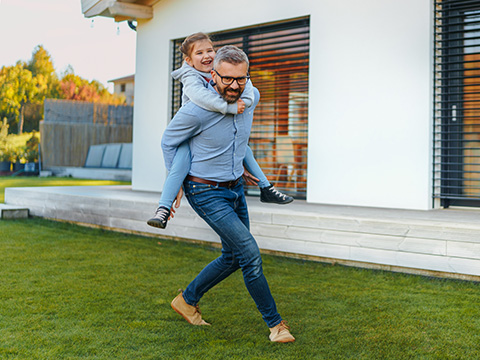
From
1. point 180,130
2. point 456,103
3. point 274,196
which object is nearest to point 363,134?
point 456,103

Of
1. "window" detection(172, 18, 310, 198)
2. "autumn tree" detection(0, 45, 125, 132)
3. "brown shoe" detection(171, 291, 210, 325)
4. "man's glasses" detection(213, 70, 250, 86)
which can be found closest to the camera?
"man's glasses" detection(213, 70, 250, 86)

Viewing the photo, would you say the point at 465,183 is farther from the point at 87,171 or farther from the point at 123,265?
the point at 87,171

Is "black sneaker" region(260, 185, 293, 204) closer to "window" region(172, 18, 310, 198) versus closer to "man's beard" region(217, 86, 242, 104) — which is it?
"man's beard" region(217, 86, 242, 104)

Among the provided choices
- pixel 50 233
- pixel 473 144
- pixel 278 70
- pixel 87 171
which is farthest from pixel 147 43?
pixel 87 171

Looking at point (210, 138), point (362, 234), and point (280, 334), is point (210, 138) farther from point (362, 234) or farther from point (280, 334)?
point (362, 234)

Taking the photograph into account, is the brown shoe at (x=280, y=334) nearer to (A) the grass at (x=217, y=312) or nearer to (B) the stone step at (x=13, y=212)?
(A) the grass at (x=217, y=312)

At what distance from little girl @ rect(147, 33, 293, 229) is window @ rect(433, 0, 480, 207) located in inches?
132

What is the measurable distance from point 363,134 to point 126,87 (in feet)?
158

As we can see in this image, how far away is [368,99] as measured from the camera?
595cm

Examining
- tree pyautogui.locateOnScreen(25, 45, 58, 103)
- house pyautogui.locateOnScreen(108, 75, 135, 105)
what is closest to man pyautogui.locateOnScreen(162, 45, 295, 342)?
tree pyautogui.locateOnScreen(25, 45, 58, 103)

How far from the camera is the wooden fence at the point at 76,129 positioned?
20.4 metres

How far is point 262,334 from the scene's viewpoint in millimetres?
2969

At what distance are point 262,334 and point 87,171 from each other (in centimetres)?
1575

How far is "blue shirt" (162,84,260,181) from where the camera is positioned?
266 centimetres
